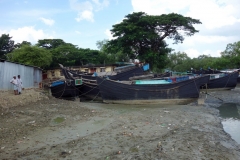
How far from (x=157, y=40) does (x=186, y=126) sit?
20.1m

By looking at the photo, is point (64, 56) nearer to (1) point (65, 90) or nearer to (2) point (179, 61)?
(1) point (65, 90)

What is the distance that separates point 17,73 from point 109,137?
11.2 meters

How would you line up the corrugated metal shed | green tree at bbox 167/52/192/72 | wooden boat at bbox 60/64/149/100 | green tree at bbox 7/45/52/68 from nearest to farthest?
the corrugated metal shed, wooden boat at bbox 60/64/149/100, green tree at bbox 7/45/52/68, green tree at bbox 167/52/192/72

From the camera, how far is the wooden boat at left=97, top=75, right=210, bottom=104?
14.5 meters

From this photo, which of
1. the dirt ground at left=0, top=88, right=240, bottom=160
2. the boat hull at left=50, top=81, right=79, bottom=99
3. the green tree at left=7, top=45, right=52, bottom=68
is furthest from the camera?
the green tree at left=7, top=45, right=52, bottom=68

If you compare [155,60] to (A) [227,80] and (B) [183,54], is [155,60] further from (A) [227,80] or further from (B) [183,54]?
(B) [183,54]

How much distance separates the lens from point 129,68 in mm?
20156

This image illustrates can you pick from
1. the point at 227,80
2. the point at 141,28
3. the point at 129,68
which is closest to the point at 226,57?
the point at 227,80

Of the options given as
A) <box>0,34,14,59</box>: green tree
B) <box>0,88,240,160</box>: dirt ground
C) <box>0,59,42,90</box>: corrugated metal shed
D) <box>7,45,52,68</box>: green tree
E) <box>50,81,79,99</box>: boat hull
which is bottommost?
<box>0,88,240,160</box>: dirt ground

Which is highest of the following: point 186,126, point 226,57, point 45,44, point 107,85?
point 45,44

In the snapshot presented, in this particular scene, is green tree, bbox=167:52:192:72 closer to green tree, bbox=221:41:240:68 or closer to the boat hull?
green tree, bbox=221:41:240:68

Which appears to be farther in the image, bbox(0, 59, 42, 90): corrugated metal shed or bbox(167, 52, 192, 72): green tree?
bbox(167, 52, 192, 72): green tree

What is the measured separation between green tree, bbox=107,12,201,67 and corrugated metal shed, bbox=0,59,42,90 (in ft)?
34.8

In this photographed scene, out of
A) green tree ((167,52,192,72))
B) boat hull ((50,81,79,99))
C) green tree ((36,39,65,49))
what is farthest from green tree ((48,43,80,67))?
green tree ((167,52,192,72))
